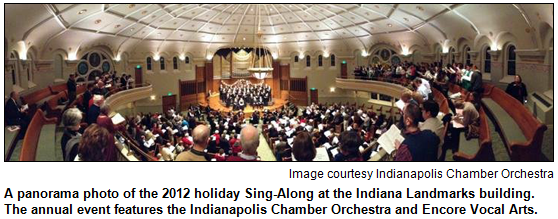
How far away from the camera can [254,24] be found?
28.5m

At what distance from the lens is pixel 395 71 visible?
23.5 meters

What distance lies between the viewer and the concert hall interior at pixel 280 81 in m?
6.27

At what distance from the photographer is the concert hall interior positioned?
6266mm

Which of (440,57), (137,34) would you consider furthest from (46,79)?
(440,57)

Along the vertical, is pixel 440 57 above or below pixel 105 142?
above

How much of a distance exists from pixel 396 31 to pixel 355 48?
18.7 feet

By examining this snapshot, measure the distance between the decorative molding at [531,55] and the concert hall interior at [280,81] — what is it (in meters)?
0.07

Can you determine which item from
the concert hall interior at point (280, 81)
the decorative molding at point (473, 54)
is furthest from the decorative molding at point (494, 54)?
the decorative molding at point (473, 54)

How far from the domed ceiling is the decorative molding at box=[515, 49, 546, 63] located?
2.59 ft

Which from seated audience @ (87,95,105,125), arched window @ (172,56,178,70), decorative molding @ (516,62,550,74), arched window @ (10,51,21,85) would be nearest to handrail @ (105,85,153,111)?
arched window @ (10,51,21,85)

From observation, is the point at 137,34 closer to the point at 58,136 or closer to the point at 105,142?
the point at 58,136

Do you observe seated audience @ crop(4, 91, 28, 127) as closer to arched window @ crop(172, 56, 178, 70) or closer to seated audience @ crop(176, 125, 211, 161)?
seated audience @ crop(176, 125, 211, 161)

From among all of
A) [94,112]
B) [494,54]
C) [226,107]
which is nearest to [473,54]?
[494,54]

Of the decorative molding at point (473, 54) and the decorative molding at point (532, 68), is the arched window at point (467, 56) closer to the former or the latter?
the decorative molding at point (473, 54)
